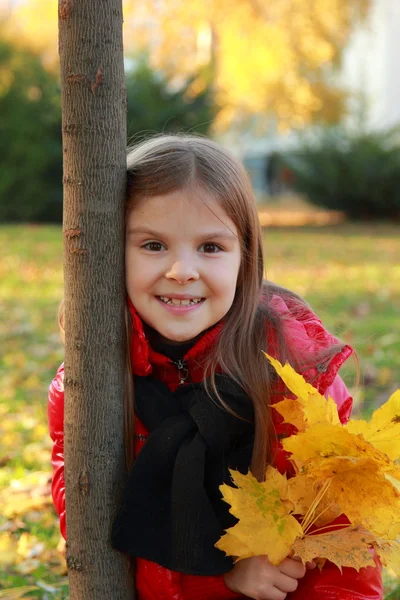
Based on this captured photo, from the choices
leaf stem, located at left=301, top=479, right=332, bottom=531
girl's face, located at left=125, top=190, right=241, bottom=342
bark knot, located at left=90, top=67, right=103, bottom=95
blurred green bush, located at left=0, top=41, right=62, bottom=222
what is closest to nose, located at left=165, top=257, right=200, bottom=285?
girl's face, located at left=125, top=190, right=241, bottom=342

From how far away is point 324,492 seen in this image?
168 centimetres

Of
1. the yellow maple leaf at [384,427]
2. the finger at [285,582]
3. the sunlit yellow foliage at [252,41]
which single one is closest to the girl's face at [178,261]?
the yellow maple leaf at [384,427]

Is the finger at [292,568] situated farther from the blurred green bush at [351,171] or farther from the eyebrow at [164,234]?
the blurred green bush at [351,171]

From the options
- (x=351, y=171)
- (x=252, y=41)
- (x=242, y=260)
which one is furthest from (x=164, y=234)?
(x=252, y=41)

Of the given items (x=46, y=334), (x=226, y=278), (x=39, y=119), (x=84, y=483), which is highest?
(x=39, y=119)

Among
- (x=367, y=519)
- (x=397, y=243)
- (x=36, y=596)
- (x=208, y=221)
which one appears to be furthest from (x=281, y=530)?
(x=397, y=243)

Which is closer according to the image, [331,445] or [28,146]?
[331,445]

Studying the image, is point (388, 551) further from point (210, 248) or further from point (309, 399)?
point (210, 248)

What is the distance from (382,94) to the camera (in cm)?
2672

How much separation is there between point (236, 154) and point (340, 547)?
7.16m

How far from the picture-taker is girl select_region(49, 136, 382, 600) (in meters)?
1.82

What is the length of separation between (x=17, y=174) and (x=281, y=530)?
13.2 metres

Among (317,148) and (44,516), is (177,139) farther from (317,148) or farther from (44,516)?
(317,148)

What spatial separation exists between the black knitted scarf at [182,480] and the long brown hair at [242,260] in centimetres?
4
